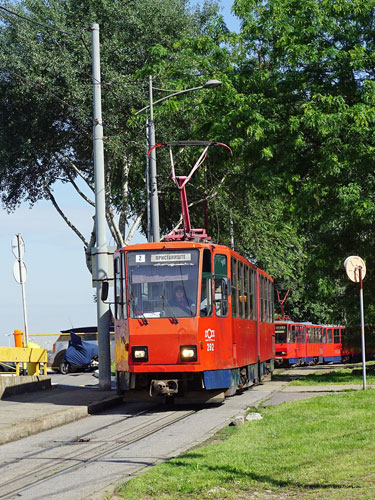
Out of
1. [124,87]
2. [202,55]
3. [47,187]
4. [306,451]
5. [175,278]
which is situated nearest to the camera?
[306,451]

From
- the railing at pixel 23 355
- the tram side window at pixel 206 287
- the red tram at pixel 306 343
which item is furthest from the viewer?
the red tram at pixel 306 343

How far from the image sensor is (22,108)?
39.5 metres

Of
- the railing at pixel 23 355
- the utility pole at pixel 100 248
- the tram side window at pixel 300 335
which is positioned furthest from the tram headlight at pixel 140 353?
the tram side window at pixel 300 335

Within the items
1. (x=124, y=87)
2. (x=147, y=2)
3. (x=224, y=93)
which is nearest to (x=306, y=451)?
(x=224, y=93)

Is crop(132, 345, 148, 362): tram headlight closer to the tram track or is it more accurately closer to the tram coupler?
the tram coupler

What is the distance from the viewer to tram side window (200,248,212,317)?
17000 millimetres

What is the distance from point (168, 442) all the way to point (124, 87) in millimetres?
28671

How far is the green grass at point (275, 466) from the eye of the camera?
7828 millimetres

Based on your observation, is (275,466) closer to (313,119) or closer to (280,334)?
(313,119)

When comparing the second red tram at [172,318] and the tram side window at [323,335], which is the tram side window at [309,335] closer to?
the tram side window at [323,335]

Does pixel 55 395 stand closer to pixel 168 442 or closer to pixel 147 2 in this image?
pixel 168 442

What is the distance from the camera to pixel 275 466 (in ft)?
29.6

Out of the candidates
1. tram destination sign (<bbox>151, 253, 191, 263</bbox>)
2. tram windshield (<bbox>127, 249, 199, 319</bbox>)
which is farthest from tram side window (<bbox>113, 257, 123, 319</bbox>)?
tram destination sign (<bbox>151, 253, 191, 263</bbox>)

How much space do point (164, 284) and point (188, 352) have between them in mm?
1329
